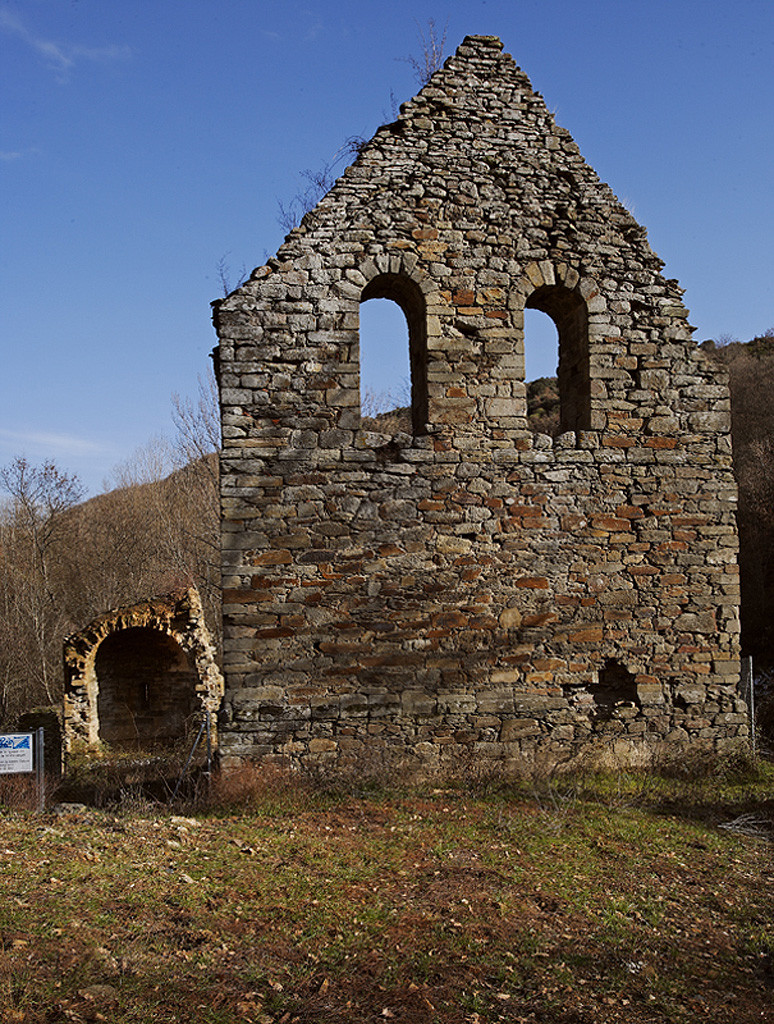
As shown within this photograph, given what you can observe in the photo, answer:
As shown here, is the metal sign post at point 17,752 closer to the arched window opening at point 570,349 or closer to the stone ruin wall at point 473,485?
the stone ruin wall at point 473,485

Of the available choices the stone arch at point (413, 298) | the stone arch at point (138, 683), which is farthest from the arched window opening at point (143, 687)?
the stone arch at point (413, 298)

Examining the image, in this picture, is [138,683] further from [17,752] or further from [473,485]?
[473,485]

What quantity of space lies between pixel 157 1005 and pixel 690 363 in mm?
7119

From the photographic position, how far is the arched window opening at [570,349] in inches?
301

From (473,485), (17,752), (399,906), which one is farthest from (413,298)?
(17,752)

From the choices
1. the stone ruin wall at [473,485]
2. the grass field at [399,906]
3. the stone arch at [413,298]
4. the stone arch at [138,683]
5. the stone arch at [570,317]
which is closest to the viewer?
the grass field at [399,906]

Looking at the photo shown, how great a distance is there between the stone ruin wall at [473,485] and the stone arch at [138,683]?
239 inches

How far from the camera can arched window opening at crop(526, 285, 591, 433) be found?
7.63 metres

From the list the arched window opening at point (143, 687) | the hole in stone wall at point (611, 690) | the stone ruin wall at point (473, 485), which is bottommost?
the arched window opening at point (143, 687)

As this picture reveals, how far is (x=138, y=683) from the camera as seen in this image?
1437cm

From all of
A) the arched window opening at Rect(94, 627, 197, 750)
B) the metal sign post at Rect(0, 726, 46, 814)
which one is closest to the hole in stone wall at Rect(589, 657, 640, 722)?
the metal sign post at Rect(0, 726, 46, 814)

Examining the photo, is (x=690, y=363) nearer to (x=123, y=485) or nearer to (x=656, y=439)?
(x=656, y=439)

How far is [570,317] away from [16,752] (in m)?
7.02

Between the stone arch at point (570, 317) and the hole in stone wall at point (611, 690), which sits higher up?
the stone arch at point (570, 317)
